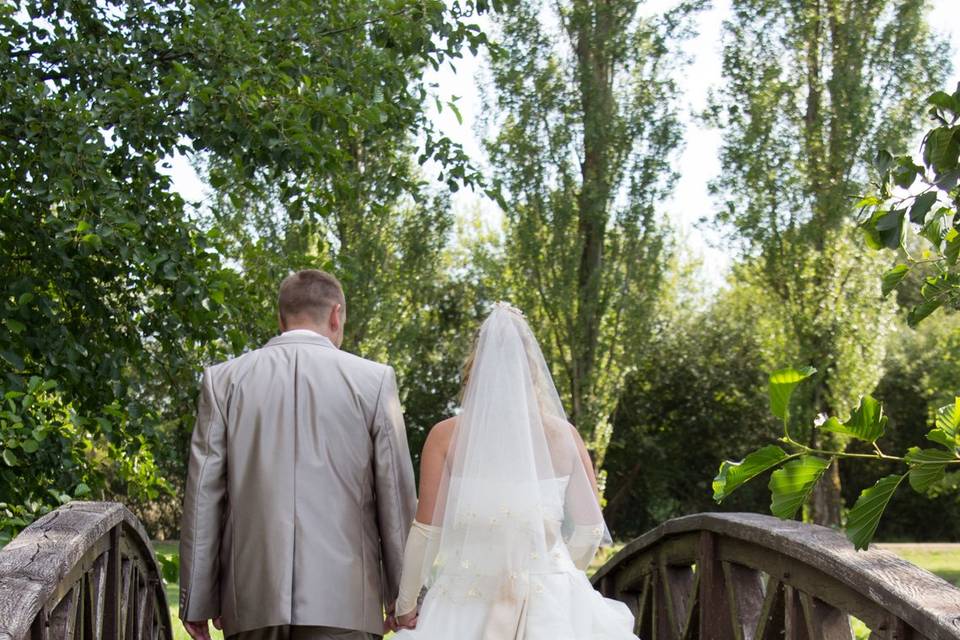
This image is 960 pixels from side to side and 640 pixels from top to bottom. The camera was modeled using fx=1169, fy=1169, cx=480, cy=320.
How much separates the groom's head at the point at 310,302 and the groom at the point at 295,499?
10 centimetres

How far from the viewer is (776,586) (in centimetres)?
304

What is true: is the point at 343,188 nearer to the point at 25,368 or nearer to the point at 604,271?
the point at 25,368

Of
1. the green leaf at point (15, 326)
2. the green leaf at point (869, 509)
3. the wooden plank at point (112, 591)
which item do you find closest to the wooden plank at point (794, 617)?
the green leaf at point (869, 509)

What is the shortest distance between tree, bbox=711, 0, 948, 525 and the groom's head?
573 inches

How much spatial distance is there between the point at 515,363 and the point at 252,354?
2.87 feet

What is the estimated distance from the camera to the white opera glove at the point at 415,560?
143 inches

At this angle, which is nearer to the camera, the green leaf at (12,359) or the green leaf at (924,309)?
the green leaf at (924,309)

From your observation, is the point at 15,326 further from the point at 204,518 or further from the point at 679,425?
the point at 679,425

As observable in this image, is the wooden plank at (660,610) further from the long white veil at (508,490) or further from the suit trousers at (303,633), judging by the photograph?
the suit trousers at (303,633)

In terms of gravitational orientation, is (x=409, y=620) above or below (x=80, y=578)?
below

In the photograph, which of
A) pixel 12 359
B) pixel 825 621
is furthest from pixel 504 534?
pixel 12 359

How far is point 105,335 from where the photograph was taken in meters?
5.81

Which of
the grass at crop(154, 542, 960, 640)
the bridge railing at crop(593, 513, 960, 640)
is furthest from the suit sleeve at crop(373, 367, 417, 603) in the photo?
the grass at crop(154, 542, 960, 640)

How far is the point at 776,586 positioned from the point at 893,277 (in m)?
1.09
